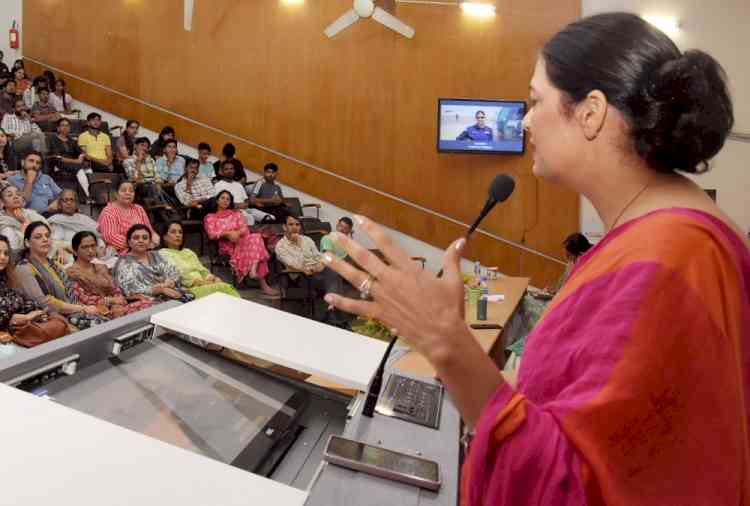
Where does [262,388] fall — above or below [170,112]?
below

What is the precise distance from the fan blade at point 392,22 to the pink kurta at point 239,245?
2.50 meters

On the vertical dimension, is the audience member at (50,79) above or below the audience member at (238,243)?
above

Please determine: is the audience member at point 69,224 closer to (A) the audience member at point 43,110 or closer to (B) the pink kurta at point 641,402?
(A) the audience member at point 43,110

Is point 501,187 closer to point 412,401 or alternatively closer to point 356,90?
point 412,401

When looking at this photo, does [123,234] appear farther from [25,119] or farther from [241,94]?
[241,94]

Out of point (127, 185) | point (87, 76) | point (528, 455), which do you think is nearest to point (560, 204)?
point (127, 185)

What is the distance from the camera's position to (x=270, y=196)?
6.43 m

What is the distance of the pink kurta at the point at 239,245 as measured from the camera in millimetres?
5266

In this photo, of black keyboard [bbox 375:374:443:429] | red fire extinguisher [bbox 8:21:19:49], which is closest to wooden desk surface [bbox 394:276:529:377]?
black keyboard [bbox 375:374:443:429]

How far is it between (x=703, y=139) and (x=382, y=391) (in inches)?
24.8

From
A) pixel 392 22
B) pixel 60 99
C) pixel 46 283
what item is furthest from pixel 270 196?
pixel 46 283

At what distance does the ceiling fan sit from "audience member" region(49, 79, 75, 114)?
119 inches

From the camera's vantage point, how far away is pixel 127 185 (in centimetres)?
467

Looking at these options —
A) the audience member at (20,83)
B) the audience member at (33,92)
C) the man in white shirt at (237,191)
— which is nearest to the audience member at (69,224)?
the man in white shirt at (237,191)
